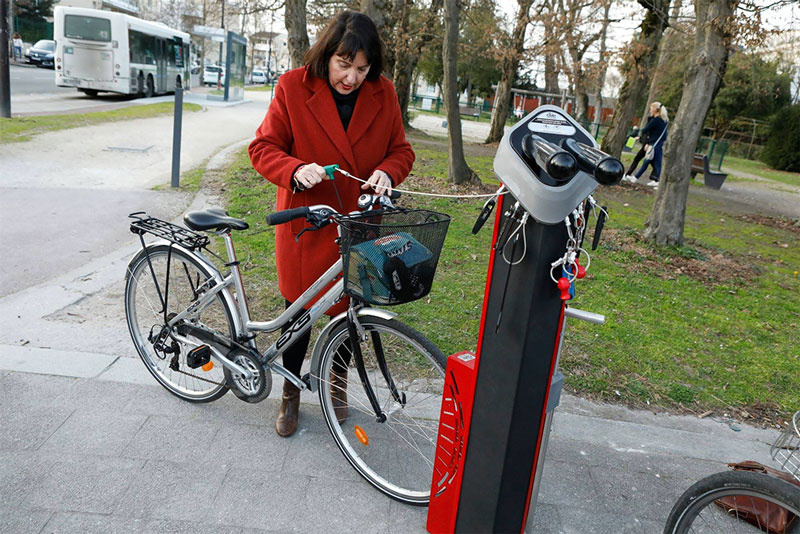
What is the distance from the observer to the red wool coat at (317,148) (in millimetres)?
2713

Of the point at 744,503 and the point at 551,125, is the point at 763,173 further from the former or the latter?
the point at 551,125

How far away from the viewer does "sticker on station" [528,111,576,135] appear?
5.89 feet

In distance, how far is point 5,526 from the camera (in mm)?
2301

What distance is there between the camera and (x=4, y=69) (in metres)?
12.8

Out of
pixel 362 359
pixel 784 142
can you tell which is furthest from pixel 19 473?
pixel 784 142

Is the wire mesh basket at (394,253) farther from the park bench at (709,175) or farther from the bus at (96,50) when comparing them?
the bus at (96,50)

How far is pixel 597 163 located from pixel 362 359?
4.68 ft

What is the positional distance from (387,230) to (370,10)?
678 cm

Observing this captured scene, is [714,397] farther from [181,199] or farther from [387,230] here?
[181,199]

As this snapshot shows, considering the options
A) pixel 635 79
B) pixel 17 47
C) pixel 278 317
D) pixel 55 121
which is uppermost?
pixel 635 79

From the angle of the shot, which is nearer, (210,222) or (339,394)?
(210,222)

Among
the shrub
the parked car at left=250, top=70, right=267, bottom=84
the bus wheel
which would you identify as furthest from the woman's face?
the parked car at left=250, top=70, right=267, bottom=84

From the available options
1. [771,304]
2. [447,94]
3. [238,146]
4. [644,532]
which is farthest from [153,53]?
[644,532]

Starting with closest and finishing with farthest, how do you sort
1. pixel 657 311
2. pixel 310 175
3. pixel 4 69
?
pixel 310 175 → pixel 657 311 → pixel 4 69
